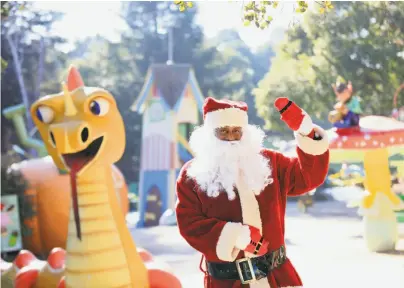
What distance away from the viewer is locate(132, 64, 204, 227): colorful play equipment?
11.2 m

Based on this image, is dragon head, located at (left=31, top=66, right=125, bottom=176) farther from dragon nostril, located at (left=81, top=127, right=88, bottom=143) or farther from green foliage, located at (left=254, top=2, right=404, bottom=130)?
green foliage, located at (left=254, top=2, right=404, bottom=130)

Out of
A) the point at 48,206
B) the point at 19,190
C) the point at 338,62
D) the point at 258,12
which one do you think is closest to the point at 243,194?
the point at 258,12

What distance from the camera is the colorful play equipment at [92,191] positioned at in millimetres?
4059

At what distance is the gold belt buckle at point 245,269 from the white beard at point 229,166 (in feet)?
0.97

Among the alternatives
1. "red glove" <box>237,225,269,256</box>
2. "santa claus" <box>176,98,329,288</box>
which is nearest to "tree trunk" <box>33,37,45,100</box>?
"santa claus" <box>176,98,329,288</box>

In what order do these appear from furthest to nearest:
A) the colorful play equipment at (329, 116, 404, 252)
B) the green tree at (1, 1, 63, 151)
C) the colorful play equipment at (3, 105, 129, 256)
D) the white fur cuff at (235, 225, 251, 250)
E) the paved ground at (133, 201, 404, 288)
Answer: the green tree at (1, 1, 63, 151) < the colorful play equipment at (3, 105, 129, 256) < the colorful play equipment at (329, 116, 404, 252) < the paved ground at (133, 201, 404, 288) < the white fur cuff at (235, 225, 251, 250)

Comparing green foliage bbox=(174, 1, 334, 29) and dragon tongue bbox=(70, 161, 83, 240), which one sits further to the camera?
dragon tongue bbox=(70, 161, 83, 240)

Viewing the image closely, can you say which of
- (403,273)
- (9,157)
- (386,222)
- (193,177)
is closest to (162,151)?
(9,157)

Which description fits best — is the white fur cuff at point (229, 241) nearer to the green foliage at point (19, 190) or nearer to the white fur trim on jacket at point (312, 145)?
the white fur trim on jacket at point (312, 145)

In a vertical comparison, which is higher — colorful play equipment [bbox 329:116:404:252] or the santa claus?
the santa claus

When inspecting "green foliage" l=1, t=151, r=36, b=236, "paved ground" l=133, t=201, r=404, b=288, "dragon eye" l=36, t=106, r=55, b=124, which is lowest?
"paved ground" l=133, t=201, r=404, b=288

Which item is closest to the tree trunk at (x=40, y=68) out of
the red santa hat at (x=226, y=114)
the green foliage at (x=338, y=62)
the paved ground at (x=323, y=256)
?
the green foliage at (x=338, y=62)

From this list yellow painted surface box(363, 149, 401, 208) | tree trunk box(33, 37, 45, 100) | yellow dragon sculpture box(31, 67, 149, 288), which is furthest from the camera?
tree trunk box(33, 37, 45, 100)

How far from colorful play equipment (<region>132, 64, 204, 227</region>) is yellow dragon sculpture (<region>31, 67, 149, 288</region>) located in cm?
690
